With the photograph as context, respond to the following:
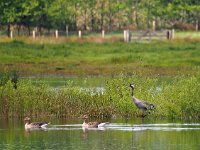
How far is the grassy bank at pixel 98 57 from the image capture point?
190 feet

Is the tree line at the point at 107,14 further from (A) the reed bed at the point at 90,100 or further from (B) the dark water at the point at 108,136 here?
(B) the dark water at the point at 108,136

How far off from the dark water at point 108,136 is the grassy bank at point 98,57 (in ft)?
68.0

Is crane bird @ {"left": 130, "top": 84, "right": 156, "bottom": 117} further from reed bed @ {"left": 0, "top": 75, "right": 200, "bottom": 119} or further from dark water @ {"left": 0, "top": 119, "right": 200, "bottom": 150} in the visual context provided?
reed bed @ {"left": 0, "top": 75, "right": 200, "bottom": 119}

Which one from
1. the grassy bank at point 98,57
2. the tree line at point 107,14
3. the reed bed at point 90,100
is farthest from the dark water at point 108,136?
the tree line at point 107,14

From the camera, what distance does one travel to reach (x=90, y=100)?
34969 millimetres

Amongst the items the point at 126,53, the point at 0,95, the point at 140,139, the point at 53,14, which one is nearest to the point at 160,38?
the point at 53,14

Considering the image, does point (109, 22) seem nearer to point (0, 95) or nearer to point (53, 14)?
point (53, 14)

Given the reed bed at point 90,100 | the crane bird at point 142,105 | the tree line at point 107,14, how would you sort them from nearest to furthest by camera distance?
the crane bird at point 142,105 → the reed bed at point 90,100 → the tree line at point 107,14

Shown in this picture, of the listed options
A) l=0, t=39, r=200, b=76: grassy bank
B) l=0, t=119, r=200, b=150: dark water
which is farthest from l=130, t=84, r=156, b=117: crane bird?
l=0, t=39, r=200, b=76: grassy bank

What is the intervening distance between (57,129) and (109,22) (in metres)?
63.4

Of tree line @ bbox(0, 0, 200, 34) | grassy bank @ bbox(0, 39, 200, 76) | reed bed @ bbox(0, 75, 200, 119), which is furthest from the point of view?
tree line @ bbox(0, 0, 200, 34)

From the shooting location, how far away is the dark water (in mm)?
28203

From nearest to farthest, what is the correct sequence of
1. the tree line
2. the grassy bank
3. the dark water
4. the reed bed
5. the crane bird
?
the dark water
the crane bird
the reed bed
the grassy bank
the tree line

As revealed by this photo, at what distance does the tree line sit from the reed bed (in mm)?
50632
